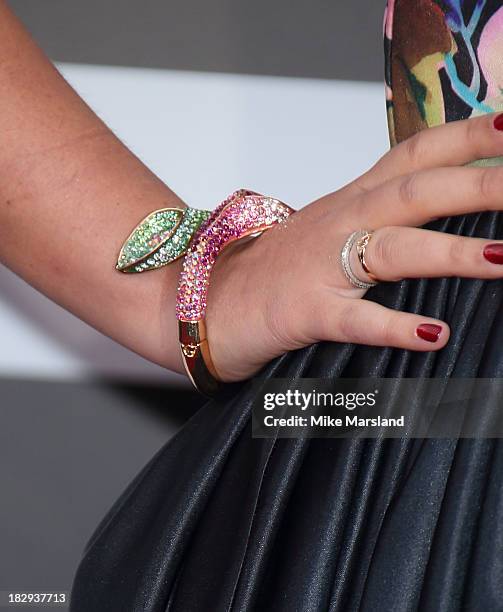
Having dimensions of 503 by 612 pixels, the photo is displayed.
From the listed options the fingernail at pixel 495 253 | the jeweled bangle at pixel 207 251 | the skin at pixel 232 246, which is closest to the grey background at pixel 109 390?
the skin at pixel 232 246

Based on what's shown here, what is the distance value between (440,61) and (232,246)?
22 cm

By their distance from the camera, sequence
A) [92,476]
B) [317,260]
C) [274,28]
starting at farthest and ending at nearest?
[274,28]
[92,476]
[317,260]

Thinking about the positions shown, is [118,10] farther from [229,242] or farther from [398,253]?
[398,253]

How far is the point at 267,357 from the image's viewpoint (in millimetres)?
776

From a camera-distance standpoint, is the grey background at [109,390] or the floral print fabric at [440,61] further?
the grey background at [109,390]

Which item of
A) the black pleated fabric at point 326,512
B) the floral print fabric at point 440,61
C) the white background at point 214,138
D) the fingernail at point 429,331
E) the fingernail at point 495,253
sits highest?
the white background at point 214,138

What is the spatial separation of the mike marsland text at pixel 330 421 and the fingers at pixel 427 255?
98 millimetres

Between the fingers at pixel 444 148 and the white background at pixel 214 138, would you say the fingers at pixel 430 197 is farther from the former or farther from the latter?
the white background at pixel 214 138

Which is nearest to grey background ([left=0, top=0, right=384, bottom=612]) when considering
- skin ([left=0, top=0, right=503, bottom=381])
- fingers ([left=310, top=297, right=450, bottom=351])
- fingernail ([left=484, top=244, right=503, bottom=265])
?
skin ([left=0, top=0, right=503, bottom=381])

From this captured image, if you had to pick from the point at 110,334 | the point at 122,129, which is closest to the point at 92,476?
the point at 110,334

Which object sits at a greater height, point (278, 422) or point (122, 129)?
point (122, 129)

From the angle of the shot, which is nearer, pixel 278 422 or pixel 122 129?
pixel 278 422

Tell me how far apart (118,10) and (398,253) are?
670 millimetres

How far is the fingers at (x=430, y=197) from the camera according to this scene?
649 mm
